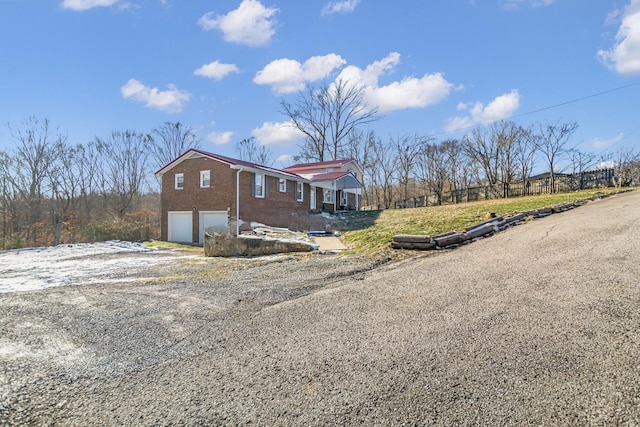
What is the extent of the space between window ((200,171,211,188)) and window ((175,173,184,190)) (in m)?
1.72

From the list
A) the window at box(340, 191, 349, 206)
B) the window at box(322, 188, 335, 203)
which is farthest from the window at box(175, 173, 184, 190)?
the window at box(340, 191, 349, 206)

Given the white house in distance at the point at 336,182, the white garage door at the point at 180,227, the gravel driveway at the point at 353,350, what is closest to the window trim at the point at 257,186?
the white garage door at the point at 180,227

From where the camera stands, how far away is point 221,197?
55.8 ft

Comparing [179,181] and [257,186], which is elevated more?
[179,181]

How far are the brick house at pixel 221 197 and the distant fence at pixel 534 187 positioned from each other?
490 inches

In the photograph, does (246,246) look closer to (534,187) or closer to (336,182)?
(336,182)

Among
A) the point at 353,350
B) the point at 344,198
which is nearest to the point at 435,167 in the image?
the point at 344,198

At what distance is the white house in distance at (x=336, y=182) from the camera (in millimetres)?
24461

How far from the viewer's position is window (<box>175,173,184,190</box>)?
62.3 feet

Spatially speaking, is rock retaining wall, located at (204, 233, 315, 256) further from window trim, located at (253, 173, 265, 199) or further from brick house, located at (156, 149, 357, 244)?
window trim, located at (253, 173, 265, 199)

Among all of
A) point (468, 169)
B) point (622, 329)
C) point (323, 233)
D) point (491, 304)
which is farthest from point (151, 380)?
point (468, 169)

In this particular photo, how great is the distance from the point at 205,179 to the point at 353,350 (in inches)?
649

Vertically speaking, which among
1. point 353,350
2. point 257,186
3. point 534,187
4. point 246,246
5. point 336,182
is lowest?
point 353,350

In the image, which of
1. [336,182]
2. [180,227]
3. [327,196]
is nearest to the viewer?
[180,227]
